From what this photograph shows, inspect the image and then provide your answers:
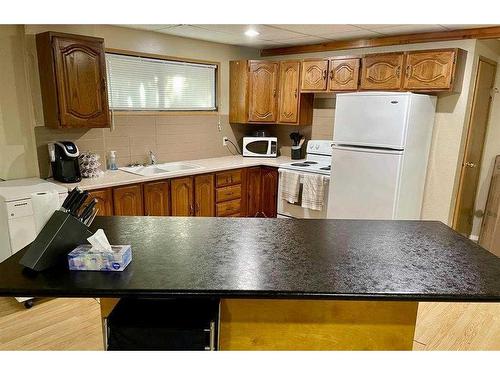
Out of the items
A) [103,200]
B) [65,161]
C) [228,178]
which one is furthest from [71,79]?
[228,178]

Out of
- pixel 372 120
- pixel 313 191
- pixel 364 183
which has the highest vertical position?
pixel 372 120

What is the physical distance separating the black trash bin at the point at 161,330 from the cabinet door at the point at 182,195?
2214 millimetres

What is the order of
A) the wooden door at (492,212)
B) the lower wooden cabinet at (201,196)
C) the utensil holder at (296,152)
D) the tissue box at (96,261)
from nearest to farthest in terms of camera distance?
1. the tissue box at (96,261)
2. the lower wooden cabinet at (201,196)
3. the wooden door at (492,212)
4. the utensil holder at (296,152)

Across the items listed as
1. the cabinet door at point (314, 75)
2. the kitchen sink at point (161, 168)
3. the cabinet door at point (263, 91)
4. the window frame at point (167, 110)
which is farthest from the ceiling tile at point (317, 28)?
the kitchen sink at point (161, 168)

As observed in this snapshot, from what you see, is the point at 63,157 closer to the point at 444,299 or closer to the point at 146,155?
the point at 146,155

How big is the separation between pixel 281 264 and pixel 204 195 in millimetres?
2482

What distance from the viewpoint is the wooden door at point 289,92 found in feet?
14.0

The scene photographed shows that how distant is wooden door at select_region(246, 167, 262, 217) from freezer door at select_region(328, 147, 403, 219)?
942mm

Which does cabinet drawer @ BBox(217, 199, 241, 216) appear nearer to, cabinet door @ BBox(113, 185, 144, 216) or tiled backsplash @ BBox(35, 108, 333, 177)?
tiled backsplash @ BBox(35, 108, 333, 177)

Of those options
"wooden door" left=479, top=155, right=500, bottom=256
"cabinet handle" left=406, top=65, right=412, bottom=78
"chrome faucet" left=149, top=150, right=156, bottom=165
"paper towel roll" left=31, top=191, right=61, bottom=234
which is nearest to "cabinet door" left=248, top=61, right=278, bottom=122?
"chrome faucet" left=149, top=150, right=156, bottom=165

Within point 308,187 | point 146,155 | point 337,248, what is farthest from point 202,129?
point 337,248

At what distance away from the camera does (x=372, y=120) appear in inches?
133

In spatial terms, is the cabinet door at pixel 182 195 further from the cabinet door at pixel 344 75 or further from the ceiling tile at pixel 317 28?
the cabinet door at pixel 344 75

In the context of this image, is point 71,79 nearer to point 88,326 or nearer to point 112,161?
point 112,161
